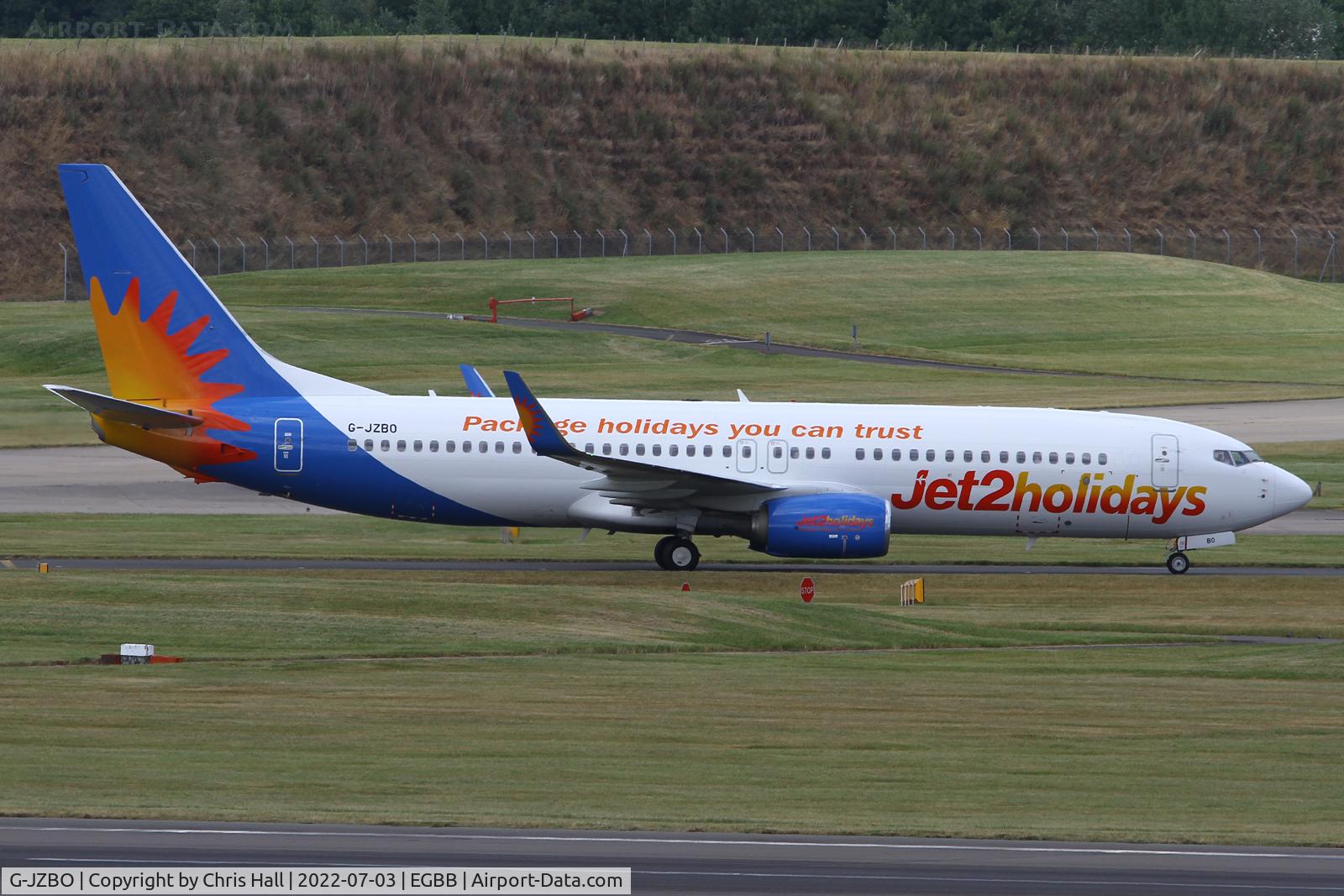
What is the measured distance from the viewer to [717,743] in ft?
71.2

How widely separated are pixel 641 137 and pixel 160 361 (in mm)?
92895

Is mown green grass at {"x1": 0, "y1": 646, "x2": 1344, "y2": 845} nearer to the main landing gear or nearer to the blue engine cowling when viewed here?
the blue engine cowling

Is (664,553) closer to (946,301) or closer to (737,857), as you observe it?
(737,857)

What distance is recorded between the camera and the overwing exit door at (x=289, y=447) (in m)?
36.2

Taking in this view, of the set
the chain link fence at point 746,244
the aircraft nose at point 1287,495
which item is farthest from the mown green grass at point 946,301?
the aircraft nose at point 1287,495

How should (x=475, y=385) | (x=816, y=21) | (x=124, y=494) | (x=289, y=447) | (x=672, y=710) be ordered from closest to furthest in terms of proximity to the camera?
(x=672, y=710) < (x=289, y=447) < (x=475, y=385) < (x=124, y=494) < (x=816, y=21)

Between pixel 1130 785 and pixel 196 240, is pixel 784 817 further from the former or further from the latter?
pixel 196 240

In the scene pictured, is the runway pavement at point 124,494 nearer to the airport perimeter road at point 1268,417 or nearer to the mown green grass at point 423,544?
the mown green grass at point 423,544

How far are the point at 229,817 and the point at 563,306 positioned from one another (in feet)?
248

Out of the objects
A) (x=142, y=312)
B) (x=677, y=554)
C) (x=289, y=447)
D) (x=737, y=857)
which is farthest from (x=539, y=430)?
(x=737, y=857)

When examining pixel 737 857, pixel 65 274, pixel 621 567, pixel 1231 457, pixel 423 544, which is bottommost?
pixel 737 857

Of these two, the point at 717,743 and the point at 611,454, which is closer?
the point at 717,743

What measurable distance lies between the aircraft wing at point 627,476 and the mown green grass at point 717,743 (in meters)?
7.81

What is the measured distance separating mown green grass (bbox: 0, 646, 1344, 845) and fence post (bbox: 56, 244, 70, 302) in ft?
248
